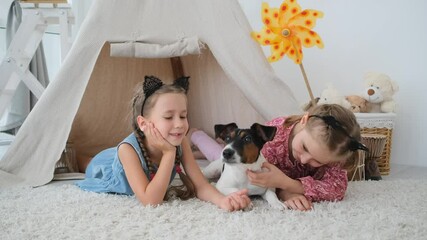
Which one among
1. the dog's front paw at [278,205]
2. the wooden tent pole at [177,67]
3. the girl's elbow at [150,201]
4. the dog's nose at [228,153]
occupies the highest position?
the wooden tent pole at [177,67]

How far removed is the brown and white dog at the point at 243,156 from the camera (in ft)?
4.40

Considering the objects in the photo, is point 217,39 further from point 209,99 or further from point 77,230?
point 77,230

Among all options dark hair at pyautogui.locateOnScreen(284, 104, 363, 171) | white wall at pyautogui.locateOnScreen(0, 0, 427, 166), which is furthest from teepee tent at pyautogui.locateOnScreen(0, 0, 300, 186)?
white wall at pyautogui.locateOnScreen(0, 0, 427, 166)

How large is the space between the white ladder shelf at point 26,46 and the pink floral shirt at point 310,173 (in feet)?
4.36

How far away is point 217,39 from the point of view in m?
1.92

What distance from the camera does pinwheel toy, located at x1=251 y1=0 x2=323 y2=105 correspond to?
199 cm

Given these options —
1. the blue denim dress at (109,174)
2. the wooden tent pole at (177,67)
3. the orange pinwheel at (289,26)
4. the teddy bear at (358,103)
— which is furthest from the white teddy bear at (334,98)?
the blue denim dress at (109,174)

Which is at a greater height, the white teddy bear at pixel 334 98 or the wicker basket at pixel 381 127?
the white teddy bear at pixel 334 98

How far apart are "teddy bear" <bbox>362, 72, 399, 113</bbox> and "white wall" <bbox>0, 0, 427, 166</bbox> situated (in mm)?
248

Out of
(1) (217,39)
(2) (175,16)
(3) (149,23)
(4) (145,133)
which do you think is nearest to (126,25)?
(3) (149,23)

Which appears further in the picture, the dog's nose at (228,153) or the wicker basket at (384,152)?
the wicker basket at (384,152)

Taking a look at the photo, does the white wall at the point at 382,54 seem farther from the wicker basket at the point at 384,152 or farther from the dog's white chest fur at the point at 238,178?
Answer: the dog's white chest fur at the point at 238,178

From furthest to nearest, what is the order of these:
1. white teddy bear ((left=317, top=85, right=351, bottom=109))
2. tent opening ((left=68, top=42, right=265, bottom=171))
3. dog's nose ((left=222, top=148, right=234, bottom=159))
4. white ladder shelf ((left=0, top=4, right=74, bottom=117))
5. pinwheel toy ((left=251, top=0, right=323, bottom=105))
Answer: white teddy bear ((left=317, top=85, right=351, bottom=109))
tent opening ((left=68, top=42, right=265, bottom=171))
white ladder shelf ((left=0, top=4, right=74, bottom=117))
pinwheel toy ((left=251, top=0, right=323, bottom=105))
dog's nose ((left=222, top=148, right=234, bottom=159))

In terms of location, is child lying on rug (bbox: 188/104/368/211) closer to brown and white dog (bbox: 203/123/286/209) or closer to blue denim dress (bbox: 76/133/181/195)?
brown and white dog (bbox: 203/123/286/209)
